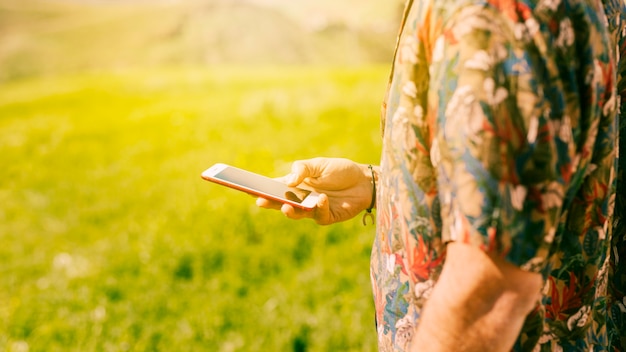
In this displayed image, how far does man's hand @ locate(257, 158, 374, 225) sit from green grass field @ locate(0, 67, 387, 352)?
1.55 metres

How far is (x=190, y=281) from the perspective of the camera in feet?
12.3

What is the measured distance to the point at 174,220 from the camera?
4391 millimetres

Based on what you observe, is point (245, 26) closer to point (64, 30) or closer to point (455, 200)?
point (64, 30)

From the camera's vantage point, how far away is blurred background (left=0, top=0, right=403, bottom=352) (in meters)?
3.38

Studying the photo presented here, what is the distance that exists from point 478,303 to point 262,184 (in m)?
0.86

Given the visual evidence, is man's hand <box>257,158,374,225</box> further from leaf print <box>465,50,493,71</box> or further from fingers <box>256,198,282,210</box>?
leaf print <box>465,50,493,71</box>

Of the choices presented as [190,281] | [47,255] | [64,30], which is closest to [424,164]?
[190,281]

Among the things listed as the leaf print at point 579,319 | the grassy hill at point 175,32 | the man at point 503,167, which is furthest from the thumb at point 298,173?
the grassy hill at point 175,32

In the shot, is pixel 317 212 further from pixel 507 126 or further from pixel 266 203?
pixel 507 126

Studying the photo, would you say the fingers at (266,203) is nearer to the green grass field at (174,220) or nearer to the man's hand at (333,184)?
the man's hand at (333,184)

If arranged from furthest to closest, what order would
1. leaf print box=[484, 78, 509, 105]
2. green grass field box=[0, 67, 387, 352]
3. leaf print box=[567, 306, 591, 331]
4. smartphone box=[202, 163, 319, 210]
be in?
green grass field box=[0, 67, 387, 352]
smartphone box=[202, 163, 319, 210]
leaf print box=[567, 306, 591, 331]
leaf print box=[484, 78, 509, 105]

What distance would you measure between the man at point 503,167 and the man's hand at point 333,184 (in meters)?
0.54

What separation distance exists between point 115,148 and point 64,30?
2.87 meters

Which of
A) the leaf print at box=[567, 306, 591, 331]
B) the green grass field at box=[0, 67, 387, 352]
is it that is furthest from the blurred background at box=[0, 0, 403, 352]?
the leaf print at box=[567, 306, 591, 331]
